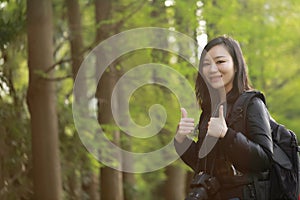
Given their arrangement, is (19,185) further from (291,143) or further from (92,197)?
(291,143)

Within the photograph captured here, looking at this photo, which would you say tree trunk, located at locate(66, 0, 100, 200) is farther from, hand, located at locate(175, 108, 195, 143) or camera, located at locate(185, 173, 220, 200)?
camera, located at locate(185, 173, 220, 200)

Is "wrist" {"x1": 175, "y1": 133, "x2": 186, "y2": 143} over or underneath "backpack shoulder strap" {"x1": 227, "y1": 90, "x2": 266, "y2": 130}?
underneath

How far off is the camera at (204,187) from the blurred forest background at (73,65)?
562cm

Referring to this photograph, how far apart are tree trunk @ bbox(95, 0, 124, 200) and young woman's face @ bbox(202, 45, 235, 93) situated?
7230 mm

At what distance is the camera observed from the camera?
3.99 metres

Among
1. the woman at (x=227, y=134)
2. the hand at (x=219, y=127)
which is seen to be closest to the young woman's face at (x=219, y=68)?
A: the woman at (x=227, y=134)

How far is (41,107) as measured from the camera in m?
9.69

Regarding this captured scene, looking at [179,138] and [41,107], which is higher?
[41,107]

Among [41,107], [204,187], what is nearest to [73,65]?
[41,107]

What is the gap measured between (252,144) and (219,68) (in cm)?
64

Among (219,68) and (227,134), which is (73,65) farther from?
(227,134)

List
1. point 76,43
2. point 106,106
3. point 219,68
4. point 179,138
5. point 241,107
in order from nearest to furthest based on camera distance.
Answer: point 241,107, point 219,68, point 179,138, point 106,106, point 76,43

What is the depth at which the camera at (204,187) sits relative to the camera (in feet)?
13.1

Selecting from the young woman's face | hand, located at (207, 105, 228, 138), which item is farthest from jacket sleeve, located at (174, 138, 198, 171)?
hand, located at (207, 105, 228, 138)
